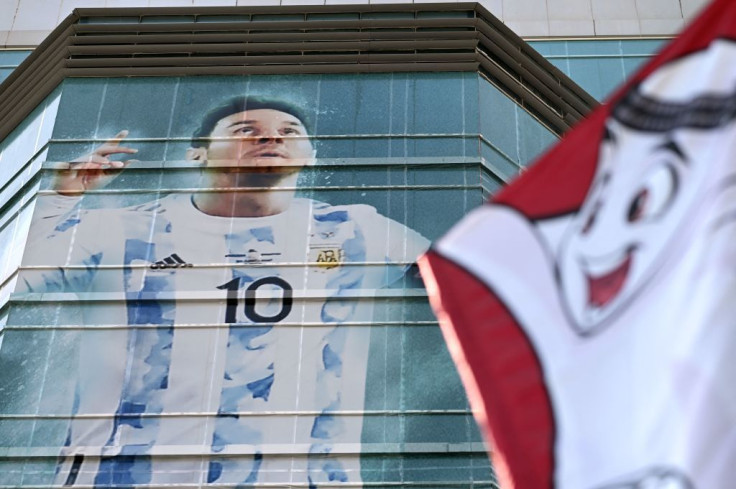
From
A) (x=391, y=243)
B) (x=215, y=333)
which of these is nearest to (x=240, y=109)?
(x=391, y=243)

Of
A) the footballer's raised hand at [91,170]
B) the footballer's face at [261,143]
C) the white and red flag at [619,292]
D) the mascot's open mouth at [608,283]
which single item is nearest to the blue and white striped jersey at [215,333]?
the footballer's raised hand at [91,170]

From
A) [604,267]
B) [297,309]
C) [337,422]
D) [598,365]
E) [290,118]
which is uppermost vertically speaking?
[290,118]

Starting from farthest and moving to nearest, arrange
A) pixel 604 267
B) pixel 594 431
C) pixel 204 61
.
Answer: pixel 204 61 < pixel 604 267 < pixel 594 431

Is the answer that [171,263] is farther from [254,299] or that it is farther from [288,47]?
[288,47]

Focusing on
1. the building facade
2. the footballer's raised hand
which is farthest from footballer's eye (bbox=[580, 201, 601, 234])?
the footballer's raised hand

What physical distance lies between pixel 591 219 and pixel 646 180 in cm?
49

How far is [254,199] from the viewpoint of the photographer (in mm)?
21859

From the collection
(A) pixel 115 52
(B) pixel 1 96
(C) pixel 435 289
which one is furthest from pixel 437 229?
(C) pixel 435 289

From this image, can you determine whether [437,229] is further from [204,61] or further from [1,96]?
[1,96]

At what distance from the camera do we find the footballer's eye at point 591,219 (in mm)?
9672

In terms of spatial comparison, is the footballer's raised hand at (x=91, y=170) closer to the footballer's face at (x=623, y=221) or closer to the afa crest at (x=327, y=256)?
the afa crest at (x=327, y=256)

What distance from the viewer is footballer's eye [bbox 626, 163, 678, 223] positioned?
9234 mm

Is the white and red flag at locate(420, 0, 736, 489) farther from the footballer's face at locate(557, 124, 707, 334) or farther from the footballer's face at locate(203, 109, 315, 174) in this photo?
the footballer's face at locate(203, 109, 315, 174)

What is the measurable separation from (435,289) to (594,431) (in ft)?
6.76
